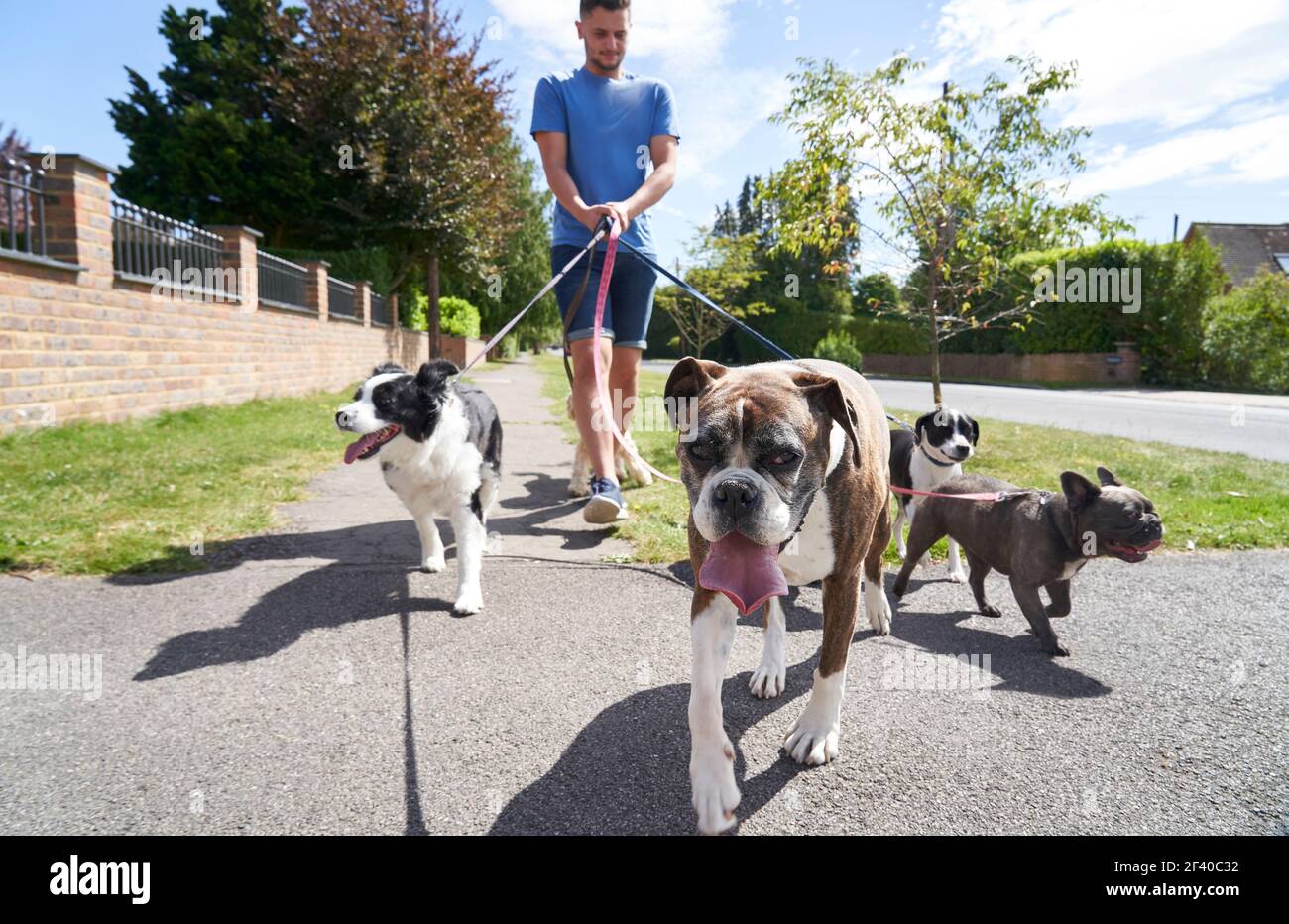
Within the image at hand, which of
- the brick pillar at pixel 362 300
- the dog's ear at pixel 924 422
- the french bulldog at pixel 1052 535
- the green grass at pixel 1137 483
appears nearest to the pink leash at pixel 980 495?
the french bulldog at pixel 1052 535

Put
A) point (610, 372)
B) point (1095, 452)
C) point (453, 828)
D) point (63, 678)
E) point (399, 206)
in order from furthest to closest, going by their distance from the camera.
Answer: point (399, 206), point (1095, 452), point (610, 372), point (63, 678), point (453, 828)

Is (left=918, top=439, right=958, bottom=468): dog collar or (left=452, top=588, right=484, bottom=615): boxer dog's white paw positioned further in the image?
(left=918, top=439, right=958, bottom=468): dog collar

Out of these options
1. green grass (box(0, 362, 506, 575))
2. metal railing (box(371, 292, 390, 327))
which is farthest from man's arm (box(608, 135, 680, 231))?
metal railing (box(371, 292, 390, 327))

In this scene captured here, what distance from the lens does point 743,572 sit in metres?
2.09

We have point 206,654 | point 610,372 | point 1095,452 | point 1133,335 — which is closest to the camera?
point 206,654

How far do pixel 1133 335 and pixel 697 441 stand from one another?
3160cm

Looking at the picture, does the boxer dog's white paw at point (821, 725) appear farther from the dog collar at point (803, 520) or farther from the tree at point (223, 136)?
the tree at point (223, 136)

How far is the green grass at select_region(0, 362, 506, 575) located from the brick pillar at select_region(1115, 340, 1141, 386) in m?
29.0

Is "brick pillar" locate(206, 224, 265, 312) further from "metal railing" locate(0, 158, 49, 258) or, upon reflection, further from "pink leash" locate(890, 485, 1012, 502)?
"pink leash" locate(890, 485, 1012, 502)

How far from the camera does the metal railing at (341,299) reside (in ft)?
55.7

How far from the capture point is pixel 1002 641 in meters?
3.40

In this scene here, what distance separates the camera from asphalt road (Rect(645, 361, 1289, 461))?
461 inches

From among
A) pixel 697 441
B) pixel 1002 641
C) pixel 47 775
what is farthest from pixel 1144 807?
pixel 47 775

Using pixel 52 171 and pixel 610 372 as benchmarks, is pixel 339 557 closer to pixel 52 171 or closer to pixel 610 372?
pixel 610 372
